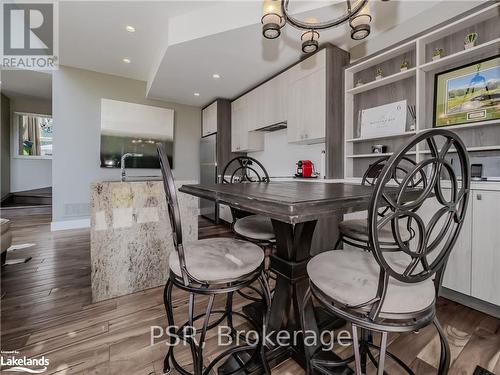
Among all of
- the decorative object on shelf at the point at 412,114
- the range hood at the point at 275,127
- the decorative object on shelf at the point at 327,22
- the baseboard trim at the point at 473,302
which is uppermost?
the decorative object on shelf at the point at 327,22

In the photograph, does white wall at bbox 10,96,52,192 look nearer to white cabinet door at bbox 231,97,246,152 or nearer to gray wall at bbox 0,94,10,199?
gray wall at bbox 0,94,10,199

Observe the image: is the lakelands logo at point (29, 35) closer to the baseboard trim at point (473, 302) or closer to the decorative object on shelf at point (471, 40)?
the decorative object on shelf at point (471, 40)

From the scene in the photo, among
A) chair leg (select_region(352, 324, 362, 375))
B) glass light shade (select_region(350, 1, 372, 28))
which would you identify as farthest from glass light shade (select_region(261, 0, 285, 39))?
chair leg (select_region(352, 324, 362, 375))

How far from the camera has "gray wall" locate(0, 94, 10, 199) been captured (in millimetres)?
5383

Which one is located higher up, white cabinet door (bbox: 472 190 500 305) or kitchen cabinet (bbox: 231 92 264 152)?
kitchen cabinet (bbox: 231 92 264 152)

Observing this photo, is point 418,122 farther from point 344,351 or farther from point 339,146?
point 344,351

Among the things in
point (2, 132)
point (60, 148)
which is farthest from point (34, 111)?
point (60, 148)

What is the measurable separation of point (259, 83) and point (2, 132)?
613 cm

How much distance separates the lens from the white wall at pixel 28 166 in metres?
5.79

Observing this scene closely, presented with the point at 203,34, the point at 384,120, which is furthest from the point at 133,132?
the point at 384,120

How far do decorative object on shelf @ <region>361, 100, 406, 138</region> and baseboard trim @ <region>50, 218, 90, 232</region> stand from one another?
4719 millimetres

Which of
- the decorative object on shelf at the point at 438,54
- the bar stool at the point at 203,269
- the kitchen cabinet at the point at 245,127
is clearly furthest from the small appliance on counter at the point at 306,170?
the bar stool at the point at 203,269

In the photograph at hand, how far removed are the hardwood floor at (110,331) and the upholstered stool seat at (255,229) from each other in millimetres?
672

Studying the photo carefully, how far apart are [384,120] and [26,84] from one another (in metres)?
6.72
